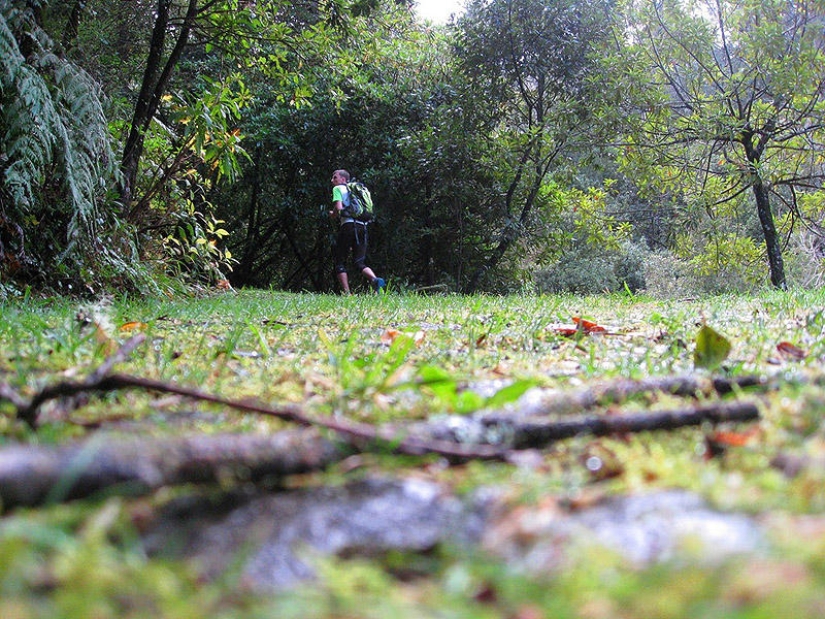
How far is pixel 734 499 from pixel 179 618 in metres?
0.59

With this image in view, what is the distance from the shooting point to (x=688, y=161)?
36.4 ft

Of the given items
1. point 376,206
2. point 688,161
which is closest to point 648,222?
point 688,161

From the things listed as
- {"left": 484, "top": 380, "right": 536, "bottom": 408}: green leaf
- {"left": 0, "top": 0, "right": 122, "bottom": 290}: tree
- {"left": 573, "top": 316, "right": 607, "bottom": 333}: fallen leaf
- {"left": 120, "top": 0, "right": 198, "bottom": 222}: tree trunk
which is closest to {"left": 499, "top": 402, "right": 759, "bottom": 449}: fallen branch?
{"left": 484, "top": 380, "right": 536, "bottom": 408}: green leaf

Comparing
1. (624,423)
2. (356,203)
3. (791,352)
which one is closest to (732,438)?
(624,423)

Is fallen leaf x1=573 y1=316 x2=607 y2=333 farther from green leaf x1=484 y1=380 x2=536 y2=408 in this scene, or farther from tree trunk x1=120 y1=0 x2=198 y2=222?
tree trunk x1=120 y1=0 x2=198 y2=222

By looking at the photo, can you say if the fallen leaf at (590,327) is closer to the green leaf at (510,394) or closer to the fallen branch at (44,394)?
the green leaf at (510,394)

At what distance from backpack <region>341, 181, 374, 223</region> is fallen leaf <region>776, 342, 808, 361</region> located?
7.32 metres

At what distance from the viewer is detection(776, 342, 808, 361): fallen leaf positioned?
2170 mm

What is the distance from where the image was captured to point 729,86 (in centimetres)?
995

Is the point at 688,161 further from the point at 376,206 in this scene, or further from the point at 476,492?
the point at 476,492

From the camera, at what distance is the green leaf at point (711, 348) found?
183cm

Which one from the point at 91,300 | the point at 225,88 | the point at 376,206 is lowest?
the point at 91,300

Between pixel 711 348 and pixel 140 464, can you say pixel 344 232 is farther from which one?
pixel 140 464

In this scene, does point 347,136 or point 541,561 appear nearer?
point 541,561
